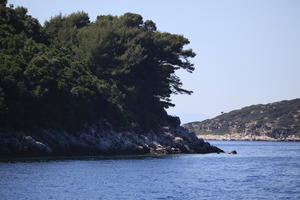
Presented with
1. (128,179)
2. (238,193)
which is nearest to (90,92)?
(128,179)

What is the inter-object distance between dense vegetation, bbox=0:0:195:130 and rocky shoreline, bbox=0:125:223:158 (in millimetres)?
1490

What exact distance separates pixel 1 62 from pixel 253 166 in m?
29.1

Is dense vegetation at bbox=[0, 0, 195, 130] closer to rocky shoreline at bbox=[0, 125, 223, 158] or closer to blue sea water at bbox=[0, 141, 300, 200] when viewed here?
rocky shoreline at bbox=[0, 125, 223, 158]

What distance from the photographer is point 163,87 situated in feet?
316

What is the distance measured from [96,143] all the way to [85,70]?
15400 mm

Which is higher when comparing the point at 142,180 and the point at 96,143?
the point at 96,143

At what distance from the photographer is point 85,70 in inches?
3499

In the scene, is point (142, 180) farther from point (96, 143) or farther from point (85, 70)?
point (85, 70)

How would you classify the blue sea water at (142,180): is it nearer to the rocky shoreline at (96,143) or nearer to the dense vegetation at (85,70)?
the rocky shoreline at (96,143)

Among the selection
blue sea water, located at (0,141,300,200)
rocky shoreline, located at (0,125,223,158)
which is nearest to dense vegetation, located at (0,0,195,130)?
rocky shoreline, located at (0,125,223,158)

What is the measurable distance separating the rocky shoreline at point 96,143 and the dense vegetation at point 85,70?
4.89 feet

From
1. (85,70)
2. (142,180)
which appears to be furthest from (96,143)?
(142,180)

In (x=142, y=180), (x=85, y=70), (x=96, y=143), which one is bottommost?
(x=142, y=180)

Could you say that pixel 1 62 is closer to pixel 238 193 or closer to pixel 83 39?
pixel 83 39
